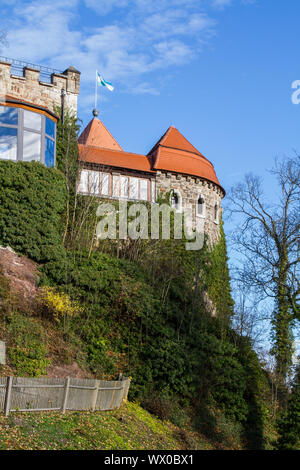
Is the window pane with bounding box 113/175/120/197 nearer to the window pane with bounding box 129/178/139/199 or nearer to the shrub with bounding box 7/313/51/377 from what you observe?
the window pane with bounding box 129/178/139/199

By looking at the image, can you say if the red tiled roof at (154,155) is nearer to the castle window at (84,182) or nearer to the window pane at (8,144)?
the castle window at (84,182)

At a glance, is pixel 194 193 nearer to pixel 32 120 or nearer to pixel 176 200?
pixel 176 200

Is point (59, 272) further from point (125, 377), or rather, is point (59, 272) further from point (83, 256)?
point (125, 377)

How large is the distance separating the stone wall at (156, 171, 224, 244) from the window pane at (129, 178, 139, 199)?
1076 mm

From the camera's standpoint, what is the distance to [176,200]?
27.8m

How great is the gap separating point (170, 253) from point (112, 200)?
3.64 meters

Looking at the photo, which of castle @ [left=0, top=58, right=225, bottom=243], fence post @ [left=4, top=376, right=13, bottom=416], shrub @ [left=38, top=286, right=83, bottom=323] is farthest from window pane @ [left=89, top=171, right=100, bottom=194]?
fence post @ [left=4, top=376, right=13, bottom=416]

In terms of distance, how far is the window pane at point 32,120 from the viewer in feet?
74.8

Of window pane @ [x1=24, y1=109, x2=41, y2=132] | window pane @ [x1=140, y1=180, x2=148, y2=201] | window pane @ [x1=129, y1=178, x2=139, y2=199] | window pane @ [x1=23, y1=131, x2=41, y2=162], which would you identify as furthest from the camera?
window pane @ [x1=140, y1=180, x2=148, y2=201]

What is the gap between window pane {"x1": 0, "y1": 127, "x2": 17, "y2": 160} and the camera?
22109 millimetres

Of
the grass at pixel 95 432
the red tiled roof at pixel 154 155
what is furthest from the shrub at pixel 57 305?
the red tiled roof at pixel 154 155

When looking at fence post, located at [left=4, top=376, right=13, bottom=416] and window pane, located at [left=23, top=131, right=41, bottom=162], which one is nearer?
fence post, located at [left=4, top=376, right=13, bottom=416]

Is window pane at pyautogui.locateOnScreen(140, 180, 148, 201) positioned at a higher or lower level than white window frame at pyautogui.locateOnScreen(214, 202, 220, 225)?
higher

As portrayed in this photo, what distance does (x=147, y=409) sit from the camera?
1747 centimetres
